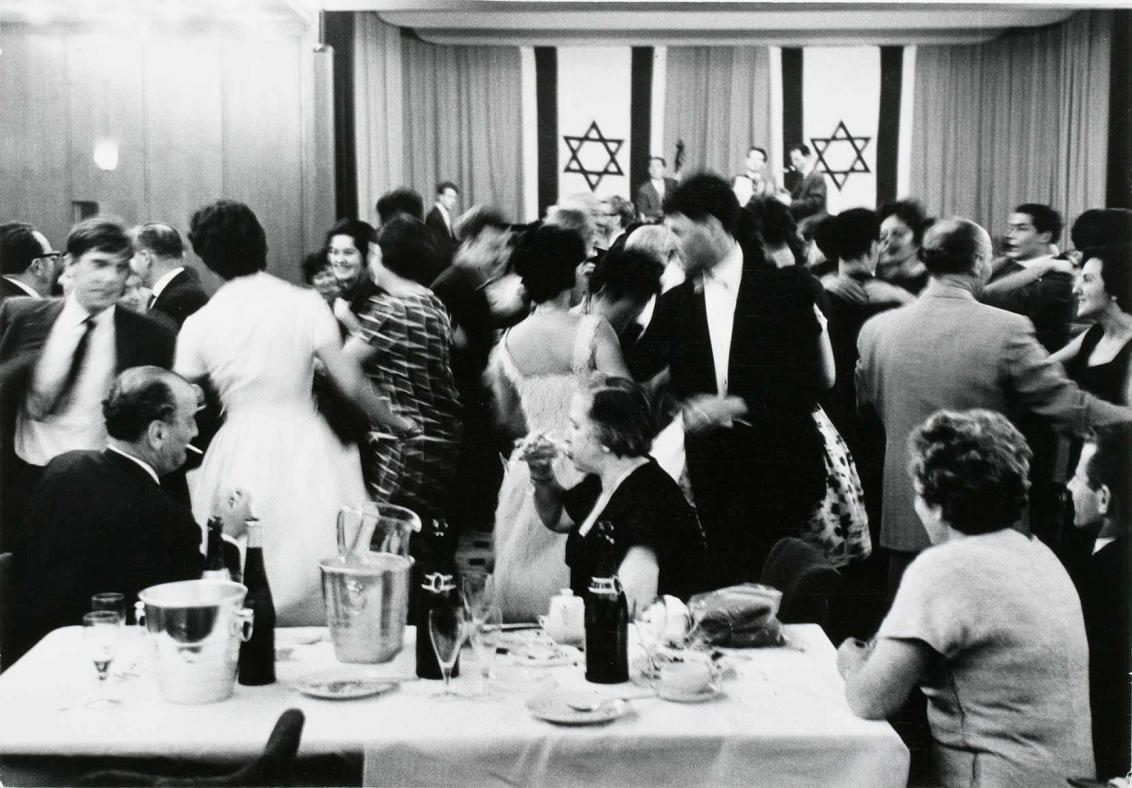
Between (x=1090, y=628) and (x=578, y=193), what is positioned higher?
(x=578, y=193)

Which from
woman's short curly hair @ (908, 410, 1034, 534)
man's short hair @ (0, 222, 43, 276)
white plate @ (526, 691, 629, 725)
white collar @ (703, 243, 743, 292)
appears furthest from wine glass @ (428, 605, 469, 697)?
man's short hair @ (0, 222, 43, 276)

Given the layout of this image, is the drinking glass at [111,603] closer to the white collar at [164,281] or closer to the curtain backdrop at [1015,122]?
the white collar at [164,281]

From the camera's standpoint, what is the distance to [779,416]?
289 centimetres

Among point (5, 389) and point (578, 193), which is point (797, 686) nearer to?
point (5, 389)

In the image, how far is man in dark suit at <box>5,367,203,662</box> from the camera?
219cm

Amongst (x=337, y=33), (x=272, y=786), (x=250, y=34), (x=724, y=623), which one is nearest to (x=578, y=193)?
(x=337, y=33)

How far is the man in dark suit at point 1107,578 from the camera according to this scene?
2.16m

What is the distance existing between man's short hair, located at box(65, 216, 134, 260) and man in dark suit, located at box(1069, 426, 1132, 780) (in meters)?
2.66

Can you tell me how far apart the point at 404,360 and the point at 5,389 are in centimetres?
105

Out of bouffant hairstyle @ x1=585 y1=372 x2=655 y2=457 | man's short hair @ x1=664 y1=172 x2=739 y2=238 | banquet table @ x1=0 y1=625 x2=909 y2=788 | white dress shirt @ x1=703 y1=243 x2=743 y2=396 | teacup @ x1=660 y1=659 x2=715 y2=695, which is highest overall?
man's short hair @ x1=664 y1=172 x2=739 y2=238

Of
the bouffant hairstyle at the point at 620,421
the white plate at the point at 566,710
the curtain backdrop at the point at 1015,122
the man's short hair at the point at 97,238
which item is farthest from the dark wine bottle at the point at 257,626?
the curtain backdrop at the point at 1015,122

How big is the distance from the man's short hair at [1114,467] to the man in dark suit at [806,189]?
1518mm

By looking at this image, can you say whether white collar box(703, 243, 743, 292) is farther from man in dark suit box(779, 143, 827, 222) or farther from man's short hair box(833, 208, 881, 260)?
man in dark suit box(779, 143, 827, 222)

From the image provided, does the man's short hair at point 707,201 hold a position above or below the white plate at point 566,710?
above
